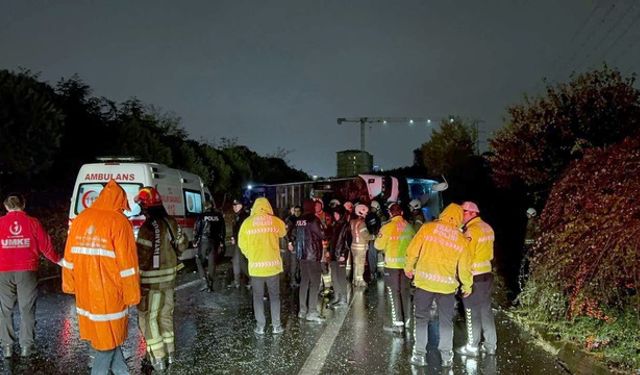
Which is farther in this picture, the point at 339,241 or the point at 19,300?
the point at 339,241

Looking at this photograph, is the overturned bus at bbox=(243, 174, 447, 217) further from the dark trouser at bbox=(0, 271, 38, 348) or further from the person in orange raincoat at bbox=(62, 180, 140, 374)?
the person in orange raincoat at bbox=(62, 180, 140, 374)

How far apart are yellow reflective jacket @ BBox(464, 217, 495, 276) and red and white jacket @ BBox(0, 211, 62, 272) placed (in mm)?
4760

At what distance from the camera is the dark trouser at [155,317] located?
21.6 ft

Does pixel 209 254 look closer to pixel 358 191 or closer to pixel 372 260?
pixel 372 260

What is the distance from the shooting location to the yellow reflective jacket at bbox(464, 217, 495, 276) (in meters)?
7.33

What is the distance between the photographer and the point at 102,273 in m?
4.75

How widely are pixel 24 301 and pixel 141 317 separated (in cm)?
147

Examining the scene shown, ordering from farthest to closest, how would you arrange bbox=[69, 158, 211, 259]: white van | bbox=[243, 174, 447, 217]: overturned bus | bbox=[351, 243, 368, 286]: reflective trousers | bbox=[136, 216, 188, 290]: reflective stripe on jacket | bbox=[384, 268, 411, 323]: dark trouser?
bbox=[243, 174, 447, 217]: overturned bus < bbox=[69, 158, 211, 259]: white van < bbox=[351, 243, 368, 286]: reflective trousers < bbox=[384, 268, 411, 323]: dark trouser < bbox=[136, 216, 188, 290]: reflective stripe on jacket

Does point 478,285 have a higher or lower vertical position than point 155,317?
higher

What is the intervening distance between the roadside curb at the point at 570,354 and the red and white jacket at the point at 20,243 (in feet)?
19.5

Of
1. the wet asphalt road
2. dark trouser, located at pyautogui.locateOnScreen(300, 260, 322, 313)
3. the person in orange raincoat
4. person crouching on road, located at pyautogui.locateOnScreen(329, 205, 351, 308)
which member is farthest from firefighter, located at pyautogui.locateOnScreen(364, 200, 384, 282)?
the person in orange raincoat

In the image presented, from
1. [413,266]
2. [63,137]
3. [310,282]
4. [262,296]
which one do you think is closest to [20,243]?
[262,296]

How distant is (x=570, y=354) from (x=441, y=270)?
1998 mm

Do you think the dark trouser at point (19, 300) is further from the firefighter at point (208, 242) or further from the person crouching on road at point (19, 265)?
the firefighter at point (208, 242)
